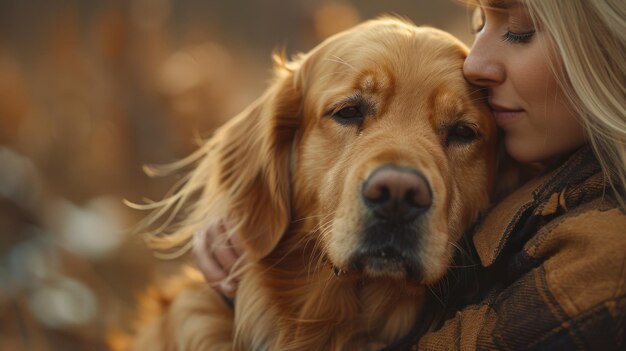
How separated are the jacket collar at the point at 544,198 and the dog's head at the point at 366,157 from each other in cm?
15

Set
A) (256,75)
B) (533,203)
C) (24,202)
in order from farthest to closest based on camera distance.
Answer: (256,75)
(24,202)
(533,203)

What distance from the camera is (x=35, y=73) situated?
5250mm

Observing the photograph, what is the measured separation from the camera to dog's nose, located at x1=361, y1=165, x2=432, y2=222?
1.99 metres

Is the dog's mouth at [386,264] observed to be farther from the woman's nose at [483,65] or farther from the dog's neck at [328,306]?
the woman's nose at [483,65]

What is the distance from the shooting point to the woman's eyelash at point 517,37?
2.20 meters

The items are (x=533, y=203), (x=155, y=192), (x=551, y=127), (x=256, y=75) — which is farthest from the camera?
(x=256, y=75)

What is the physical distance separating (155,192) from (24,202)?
89 centimetres

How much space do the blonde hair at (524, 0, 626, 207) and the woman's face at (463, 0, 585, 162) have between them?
63 millimetres

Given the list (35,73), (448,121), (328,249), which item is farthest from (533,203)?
(35,73)

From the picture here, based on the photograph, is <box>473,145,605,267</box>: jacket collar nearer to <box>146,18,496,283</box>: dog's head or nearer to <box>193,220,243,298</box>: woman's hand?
<box>146,18,496,283</box>: dog's head

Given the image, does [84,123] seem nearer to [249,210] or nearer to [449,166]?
[249,210]

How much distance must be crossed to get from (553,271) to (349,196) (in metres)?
0.68

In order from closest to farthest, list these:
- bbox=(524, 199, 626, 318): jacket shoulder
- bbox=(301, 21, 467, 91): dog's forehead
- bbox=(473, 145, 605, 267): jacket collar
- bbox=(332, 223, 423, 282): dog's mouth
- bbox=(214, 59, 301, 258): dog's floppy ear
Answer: bbox=(524, 199, 626, 318): jacket shoulder → bbox=(473, 145, 605, 267): jacket collar → bbox=(332, 223, 423, 282): dog's mouth → bbox=(301, 21, 467, 91): dog's forehead → bbox=(214, 59, 301, 258): dog's floppy ear

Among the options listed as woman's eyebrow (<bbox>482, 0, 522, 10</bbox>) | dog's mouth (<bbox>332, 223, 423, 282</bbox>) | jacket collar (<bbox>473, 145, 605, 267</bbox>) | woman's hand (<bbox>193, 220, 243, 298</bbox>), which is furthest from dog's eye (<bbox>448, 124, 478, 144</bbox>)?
woman's hand (<bbox>193, 220, 243, 298</bbox>)
